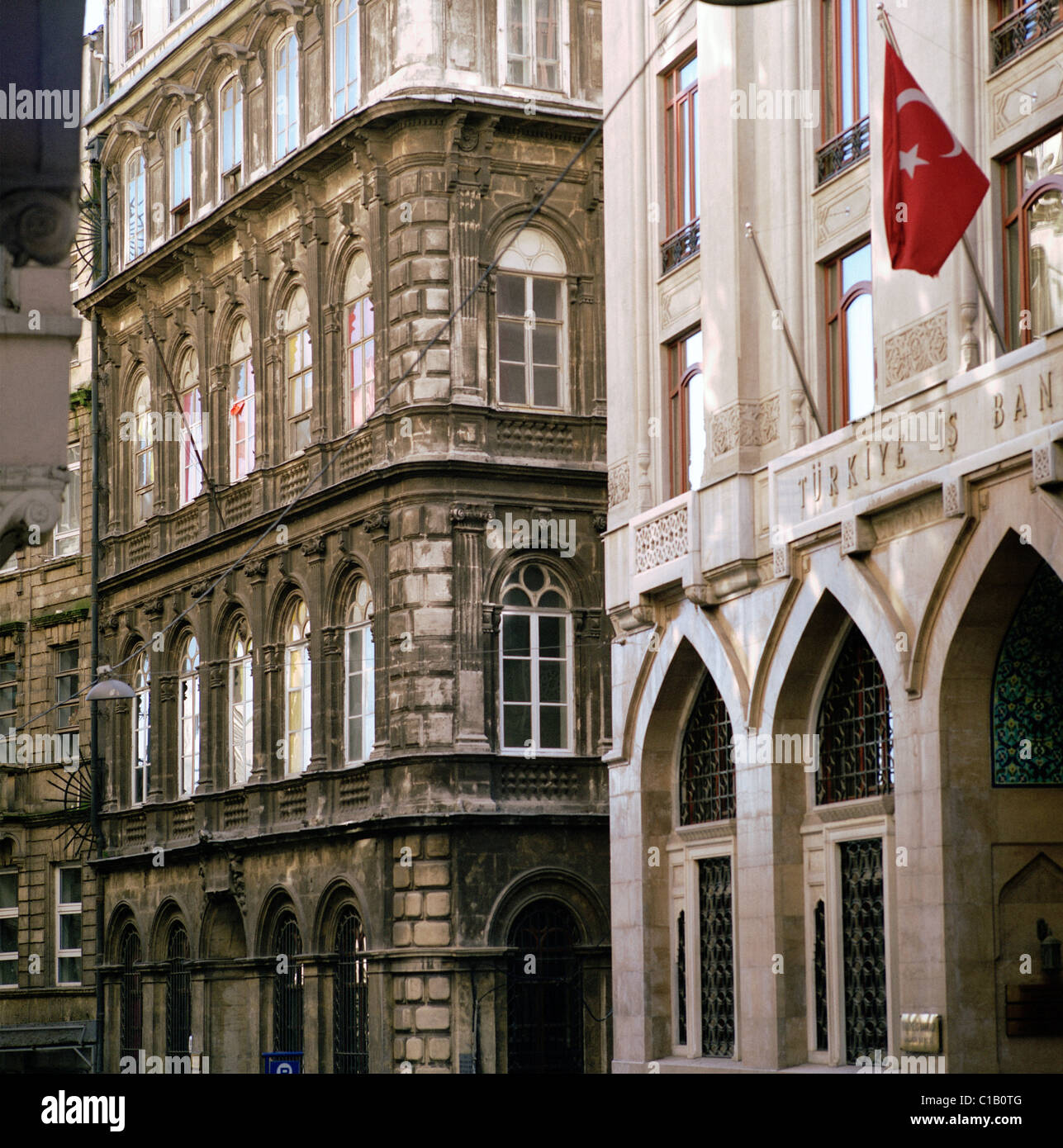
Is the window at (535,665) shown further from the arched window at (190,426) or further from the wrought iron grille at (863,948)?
the wrought iron grille at (863,948)

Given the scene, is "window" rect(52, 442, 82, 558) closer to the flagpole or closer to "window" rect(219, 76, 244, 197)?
"window" rect(219, 76, 244, 197)

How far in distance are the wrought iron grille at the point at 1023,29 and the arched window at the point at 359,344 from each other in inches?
682

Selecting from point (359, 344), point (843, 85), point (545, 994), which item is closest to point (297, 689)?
point (359, 344)

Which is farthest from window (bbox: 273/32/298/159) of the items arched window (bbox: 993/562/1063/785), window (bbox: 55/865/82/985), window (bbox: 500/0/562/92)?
arched window (bbox: 993/562/1063/785)

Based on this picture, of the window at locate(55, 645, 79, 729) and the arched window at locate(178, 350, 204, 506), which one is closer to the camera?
the arched window at locate(178, 350, 204, 506)

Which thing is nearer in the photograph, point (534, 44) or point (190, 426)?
point (534, 44)

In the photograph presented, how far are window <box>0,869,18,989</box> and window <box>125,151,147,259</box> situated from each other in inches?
581

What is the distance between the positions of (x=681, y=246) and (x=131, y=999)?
23285mm

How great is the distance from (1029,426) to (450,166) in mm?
18592

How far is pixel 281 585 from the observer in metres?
41.2

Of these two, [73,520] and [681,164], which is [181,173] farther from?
[681,164]

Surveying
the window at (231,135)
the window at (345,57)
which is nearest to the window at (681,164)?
the window at (345,57)

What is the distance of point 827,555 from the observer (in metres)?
25.4

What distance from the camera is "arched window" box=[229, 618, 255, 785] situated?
1678 inches
